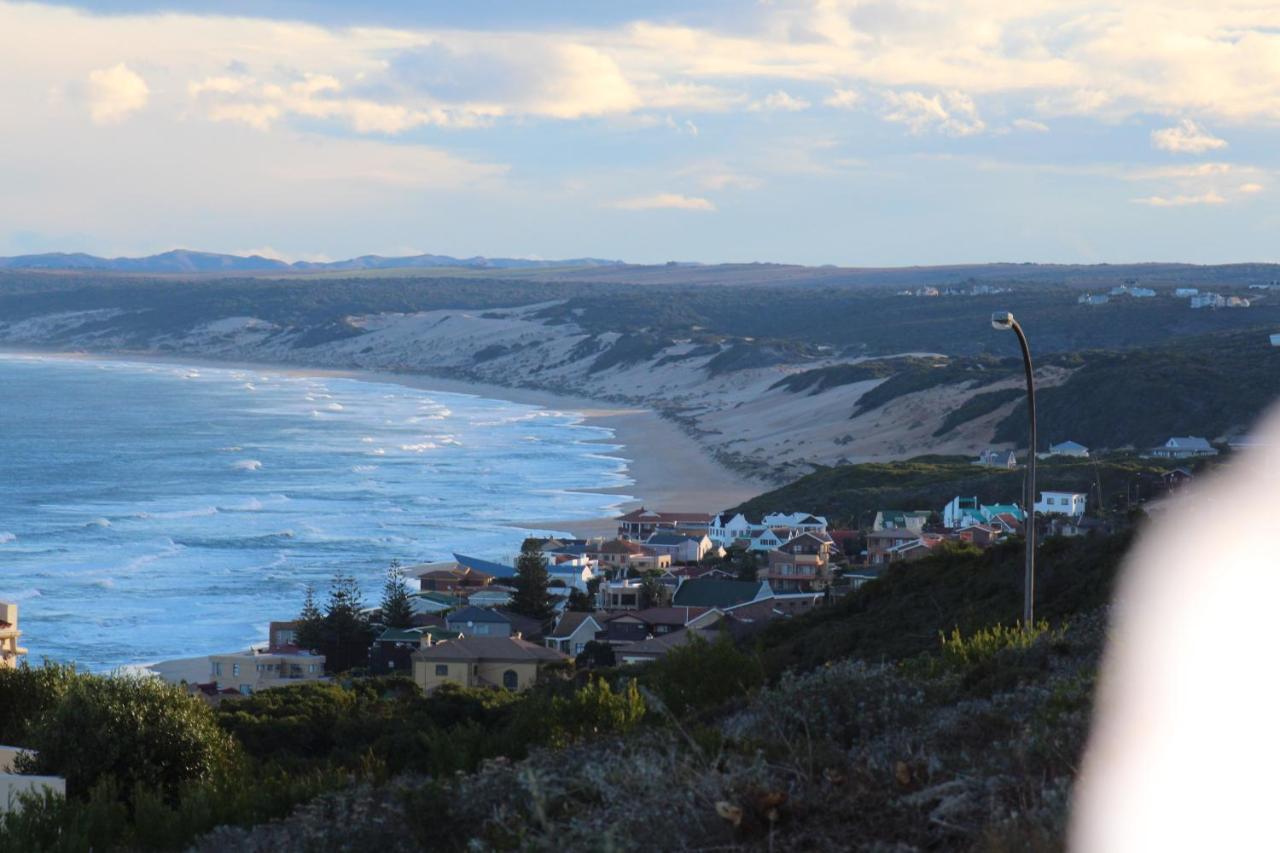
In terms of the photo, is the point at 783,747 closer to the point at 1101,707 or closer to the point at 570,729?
the point at 1101,707

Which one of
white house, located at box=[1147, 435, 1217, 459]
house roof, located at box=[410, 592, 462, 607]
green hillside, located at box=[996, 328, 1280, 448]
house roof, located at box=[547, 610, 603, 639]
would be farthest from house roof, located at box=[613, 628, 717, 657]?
green hillside, located at box=[996, 328, 1280, 448]

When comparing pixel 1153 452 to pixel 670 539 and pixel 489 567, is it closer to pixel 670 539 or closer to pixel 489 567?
pixel 670 539

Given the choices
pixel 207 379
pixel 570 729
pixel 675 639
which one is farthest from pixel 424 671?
pixel 207 379

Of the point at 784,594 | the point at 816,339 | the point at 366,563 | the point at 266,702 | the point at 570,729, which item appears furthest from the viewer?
the point at 816,339

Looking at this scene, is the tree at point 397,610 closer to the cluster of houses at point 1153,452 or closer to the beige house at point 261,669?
the beige house at point 261,669

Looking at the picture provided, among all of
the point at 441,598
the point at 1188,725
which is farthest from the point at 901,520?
the point at 1188,725

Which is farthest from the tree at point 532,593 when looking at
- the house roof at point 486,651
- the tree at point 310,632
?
the house roof at point 486,651

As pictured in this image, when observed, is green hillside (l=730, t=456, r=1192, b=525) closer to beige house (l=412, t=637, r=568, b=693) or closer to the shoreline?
the shoreline
